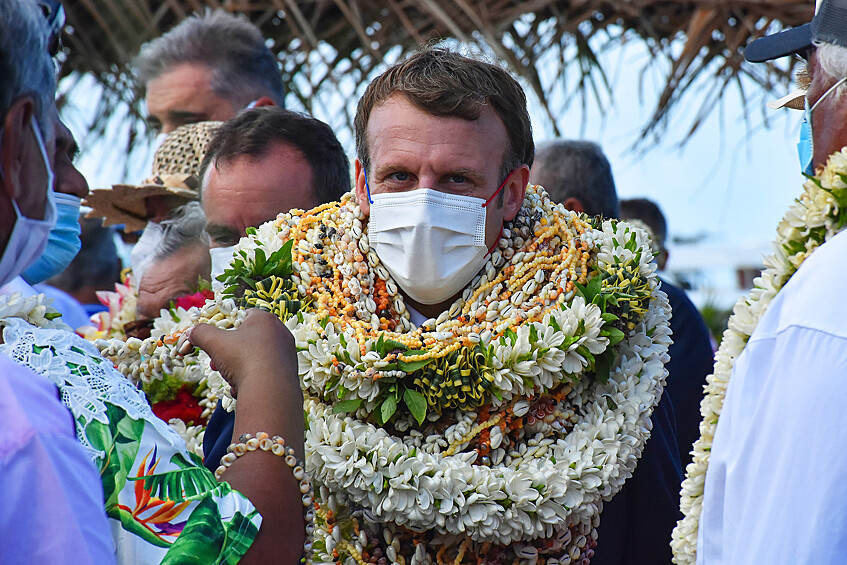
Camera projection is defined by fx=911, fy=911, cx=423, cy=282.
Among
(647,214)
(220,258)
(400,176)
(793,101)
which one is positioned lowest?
(220,258)

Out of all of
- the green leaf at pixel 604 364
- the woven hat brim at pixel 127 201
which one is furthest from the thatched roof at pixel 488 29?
the green leaf at pixel 604 364

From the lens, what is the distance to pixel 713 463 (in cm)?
156

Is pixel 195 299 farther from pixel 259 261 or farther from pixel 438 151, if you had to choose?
pixel 438 151

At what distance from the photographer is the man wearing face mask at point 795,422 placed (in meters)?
1.33

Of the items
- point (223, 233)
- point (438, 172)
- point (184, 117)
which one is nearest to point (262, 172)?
point (223, 233)

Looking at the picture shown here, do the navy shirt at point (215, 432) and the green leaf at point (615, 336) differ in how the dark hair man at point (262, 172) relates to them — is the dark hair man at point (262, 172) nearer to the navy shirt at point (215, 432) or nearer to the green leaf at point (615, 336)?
the navy shirt at point (215, 432)

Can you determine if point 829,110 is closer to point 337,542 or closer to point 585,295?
point 585,295

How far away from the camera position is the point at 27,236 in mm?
1493

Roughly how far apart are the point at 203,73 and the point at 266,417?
2.97 meters

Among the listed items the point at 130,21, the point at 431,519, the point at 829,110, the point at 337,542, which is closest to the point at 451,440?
the point at 431,519

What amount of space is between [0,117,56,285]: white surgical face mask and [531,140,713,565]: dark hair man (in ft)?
5.34

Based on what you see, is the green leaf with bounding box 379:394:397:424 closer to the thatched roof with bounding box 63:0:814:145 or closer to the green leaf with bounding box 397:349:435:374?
the green leaf with bounding box 397:349:435:374

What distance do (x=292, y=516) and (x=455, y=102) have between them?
1.25m

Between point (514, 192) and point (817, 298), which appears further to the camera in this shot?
point (514, 192)
